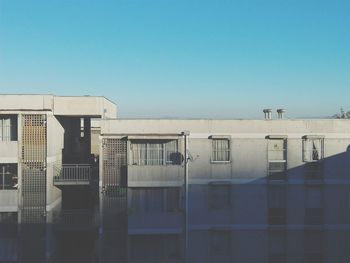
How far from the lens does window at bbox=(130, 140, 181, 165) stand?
79.2 ft

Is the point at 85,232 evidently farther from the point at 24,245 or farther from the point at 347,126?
the point at 347,126

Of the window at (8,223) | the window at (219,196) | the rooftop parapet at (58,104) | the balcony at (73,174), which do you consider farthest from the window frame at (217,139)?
the window at (8,223)

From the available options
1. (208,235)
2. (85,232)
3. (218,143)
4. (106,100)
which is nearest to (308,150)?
(218,143)

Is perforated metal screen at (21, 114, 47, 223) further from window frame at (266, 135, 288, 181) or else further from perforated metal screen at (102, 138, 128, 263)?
window frame at (266, 135, 288, 181)

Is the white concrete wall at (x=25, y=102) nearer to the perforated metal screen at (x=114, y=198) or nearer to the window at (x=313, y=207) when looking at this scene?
the perforated metal screen at (x=114, y=198)

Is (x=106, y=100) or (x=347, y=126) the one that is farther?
(x=106, y=100)

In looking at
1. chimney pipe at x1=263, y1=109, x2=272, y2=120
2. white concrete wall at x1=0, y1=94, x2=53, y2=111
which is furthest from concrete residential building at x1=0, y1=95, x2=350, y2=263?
chimney pipe at x1=263, y1=109, x2=272, y2=120

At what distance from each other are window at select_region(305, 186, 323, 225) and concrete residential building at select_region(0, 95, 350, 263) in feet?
0.18

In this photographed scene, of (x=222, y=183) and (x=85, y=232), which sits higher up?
(x=222, y=183)

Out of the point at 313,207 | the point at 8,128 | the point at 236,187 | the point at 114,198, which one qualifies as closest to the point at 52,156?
the point at 8,128

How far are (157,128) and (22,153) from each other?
7190 mm

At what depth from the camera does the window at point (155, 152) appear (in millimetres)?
24141

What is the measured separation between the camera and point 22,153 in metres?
23.4

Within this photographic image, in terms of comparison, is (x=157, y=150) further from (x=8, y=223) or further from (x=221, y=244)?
(x=8, y=223)
